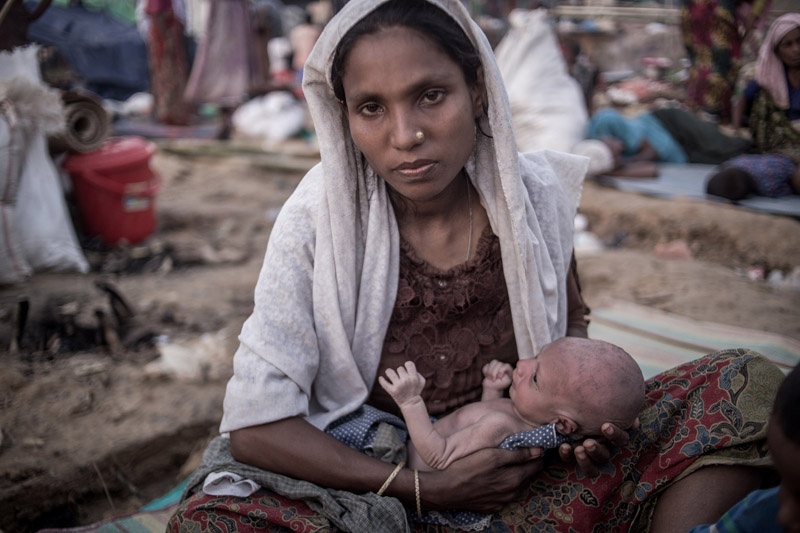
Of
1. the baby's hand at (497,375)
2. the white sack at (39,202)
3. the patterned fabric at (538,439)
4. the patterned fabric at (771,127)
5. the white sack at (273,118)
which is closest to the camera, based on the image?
the patterned fabric at (538,439)

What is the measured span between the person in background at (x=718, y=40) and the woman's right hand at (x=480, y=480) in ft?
6.28

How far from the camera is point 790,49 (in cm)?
216

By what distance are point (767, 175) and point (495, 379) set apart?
4.36 m

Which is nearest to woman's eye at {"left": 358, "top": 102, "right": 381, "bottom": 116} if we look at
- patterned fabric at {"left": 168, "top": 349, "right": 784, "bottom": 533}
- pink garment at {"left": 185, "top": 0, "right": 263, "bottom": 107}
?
patterned fabric at {"left": 168, "top": 349, "right": 784, "bottom": 533}

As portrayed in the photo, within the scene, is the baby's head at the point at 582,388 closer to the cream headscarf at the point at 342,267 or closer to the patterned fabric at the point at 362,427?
the cream headscarf at the point at 342,267

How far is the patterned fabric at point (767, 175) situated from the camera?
5.09 m

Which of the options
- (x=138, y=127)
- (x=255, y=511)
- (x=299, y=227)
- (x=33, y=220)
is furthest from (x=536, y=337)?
(x=138, y=127)

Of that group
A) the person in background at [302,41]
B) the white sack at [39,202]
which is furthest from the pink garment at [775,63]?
the person in background at [302,41]

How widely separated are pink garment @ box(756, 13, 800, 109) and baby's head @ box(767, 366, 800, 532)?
60.4 inches

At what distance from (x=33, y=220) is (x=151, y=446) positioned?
8.18 ft

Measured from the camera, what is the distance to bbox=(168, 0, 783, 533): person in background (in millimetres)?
1646

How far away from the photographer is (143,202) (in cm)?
540

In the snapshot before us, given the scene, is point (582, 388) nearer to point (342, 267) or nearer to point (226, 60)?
point (342, 267)

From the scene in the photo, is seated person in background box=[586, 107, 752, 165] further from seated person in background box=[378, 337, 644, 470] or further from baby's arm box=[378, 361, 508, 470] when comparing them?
baby's arm box=[378, 361, 508, 470]
